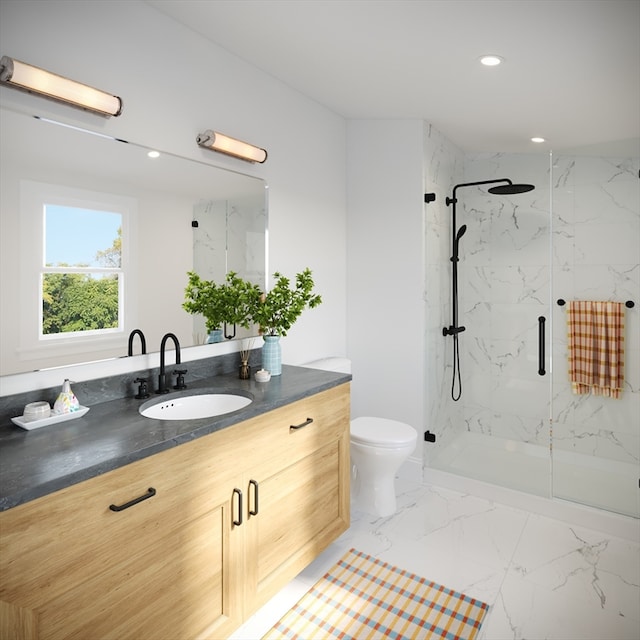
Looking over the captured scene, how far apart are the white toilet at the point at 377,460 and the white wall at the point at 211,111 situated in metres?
0.65

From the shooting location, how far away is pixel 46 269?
1.65m

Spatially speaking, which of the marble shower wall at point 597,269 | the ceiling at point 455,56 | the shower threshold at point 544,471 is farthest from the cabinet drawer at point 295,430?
the marble shower wall at point 597,269

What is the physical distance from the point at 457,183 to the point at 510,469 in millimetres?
2130

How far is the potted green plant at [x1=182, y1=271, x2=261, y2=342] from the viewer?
2223mm

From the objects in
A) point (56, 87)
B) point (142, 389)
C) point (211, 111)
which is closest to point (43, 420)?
point (142, 389)

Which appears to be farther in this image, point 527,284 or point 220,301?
point 527,284

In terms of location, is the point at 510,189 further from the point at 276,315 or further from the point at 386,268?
the point at 276,315

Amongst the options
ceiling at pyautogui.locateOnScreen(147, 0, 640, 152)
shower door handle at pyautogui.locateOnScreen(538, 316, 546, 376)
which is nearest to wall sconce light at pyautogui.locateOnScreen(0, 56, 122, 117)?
ceiling at pyautogui.locateOnScreen(147, 0, 640, 152)

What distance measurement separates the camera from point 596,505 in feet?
8.81

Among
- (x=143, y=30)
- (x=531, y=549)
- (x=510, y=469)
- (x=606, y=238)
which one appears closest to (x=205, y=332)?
(x=143, y=30)

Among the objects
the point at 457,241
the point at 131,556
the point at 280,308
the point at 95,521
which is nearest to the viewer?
the point at 95,521

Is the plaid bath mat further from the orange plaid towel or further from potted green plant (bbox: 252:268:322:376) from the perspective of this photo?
the orange plaid towel

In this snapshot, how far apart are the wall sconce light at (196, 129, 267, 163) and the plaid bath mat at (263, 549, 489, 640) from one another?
2.10 metres

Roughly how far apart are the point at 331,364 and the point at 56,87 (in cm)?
204
